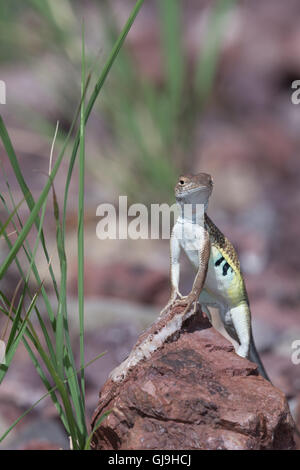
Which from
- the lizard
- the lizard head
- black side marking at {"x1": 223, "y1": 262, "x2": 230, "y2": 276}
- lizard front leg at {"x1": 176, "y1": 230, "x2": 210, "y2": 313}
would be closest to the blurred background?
the lizard

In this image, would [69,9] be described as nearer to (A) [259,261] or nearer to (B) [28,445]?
(A) [259,261]

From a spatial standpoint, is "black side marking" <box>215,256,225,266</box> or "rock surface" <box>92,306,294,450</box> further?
"black side marking" <box>215,256,225,266</box>

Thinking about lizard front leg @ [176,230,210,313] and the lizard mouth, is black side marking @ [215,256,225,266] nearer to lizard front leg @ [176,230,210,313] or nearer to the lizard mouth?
lizard front leg @ [176,230,210,313]

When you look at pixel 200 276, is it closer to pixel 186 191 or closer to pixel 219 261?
pixel 219 261

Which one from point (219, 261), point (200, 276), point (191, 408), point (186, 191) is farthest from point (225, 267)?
point (191, 408)

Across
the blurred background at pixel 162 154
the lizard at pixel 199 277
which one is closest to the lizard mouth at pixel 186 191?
the lizard at pixel 199 277
